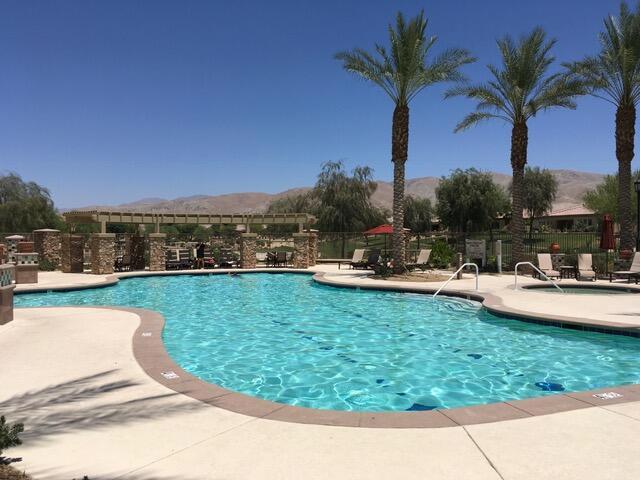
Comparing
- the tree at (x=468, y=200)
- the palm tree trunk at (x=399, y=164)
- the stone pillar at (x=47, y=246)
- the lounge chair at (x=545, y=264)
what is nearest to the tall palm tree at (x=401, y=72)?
the palm tree trunk at (x=399, y=164)

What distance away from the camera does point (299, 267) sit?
2452 centimetres

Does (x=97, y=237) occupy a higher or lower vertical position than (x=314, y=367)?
higher

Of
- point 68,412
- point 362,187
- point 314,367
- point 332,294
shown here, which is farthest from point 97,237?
point 362,187

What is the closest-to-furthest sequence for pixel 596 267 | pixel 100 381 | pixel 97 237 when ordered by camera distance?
1. pixel 100 381
2. pixel 596 267
3. pixel 97 237

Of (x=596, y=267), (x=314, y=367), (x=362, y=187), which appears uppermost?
(x=362, y=187)

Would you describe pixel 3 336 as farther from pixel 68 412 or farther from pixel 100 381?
pixel 68 412

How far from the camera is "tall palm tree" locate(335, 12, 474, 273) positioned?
18422 millimetres

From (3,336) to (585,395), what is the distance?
8.79 m

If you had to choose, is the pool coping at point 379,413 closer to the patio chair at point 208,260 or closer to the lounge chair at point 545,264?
the lounge chair at point 545,264

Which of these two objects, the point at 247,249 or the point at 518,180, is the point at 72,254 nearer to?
the point at 247,249

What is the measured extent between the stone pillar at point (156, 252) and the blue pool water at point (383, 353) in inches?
337

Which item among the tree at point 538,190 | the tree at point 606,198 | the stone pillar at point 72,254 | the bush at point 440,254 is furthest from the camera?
the tree at point 538,190

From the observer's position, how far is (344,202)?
139 feet

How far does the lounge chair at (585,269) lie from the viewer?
17.3 m
